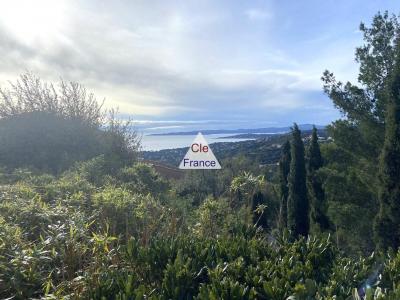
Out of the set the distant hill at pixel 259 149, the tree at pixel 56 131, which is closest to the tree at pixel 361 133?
the tree at pixel 56 131

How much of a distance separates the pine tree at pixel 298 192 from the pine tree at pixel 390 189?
568 cm

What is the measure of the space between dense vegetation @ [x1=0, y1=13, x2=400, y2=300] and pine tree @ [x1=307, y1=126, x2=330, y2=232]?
55 mm

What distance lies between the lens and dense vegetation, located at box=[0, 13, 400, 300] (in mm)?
2254

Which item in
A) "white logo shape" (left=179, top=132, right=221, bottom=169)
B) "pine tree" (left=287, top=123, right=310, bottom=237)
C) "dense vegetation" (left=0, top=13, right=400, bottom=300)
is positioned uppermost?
"white logo shape" (left=179, top=132, right=221, bottom=169)

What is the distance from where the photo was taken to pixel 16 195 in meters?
4.12

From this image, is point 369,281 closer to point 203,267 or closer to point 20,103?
point 203,267

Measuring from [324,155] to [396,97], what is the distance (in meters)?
5.24

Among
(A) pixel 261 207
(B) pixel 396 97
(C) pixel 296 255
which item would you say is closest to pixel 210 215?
(A) pixel 261 207

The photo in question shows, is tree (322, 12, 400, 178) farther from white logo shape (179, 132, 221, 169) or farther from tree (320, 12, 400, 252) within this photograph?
white logo shape (179, 132, 221, 169)

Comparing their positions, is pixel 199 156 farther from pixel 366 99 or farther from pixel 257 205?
pixel 366 99

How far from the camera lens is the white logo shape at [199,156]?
14.8ft

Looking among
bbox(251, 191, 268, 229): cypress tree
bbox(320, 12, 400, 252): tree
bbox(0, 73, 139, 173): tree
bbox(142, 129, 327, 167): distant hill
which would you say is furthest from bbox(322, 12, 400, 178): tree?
bbox(142, 129, 327, 167): distant hill

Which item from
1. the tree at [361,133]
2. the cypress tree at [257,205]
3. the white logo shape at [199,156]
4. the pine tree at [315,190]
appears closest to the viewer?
the white logo shape at [199,156]

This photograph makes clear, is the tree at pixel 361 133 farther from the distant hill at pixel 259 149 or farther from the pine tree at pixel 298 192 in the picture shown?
the distant hill at pixel 259 149
